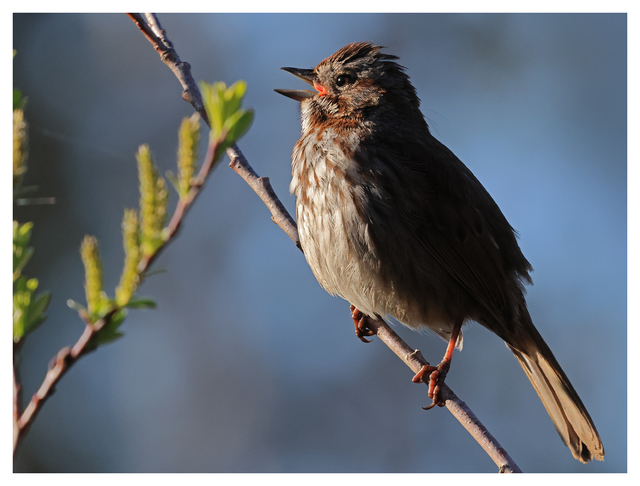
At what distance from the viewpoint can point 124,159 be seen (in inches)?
221

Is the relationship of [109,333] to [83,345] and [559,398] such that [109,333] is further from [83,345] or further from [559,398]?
[559,398]

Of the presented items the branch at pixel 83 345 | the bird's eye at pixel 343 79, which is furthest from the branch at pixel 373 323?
the branch at pixel 83 345

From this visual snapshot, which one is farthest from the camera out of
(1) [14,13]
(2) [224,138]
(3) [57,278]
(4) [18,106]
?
(3) [57,278]

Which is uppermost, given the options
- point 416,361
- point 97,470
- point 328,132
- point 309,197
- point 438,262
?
point 328,132

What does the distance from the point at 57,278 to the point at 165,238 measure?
398 cm

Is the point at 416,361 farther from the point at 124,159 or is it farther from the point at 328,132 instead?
the point at 124,159

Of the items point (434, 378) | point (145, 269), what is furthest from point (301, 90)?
point (145, 269)

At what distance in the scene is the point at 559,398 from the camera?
3506 millimetres

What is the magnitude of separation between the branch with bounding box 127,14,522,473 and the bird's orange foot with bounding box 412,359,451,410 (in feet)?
0.20

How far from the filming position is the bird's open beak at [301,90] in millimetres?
3607

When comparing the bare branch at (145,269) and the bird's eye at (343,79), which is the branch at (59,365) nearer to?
the bare branch at (145,269)

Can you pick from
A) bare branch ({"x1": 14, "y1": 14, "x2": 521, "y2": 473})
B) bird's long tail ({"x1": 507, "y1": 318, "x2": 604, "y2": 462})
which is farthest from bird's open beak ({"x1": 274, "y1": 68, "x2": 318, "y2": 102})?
bird's long tail ({"x1": 507, "y1": 318, "x2": 604, "y2": 462})

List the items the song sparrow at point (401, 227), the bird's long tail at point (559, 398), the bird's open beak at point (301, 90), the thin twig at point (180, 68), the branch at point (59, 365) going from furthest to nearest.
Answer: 1. the bird's open beak at point (301, 90)
2. the bird's long tail at point (559, 398)
3. the song sparrow at point (401, 227)
4. the thin twig at point (180, 68)
5. the branch at point (59, 365)

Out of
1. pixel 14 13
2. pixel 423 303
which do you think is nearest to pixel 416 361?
pixel 423 303
